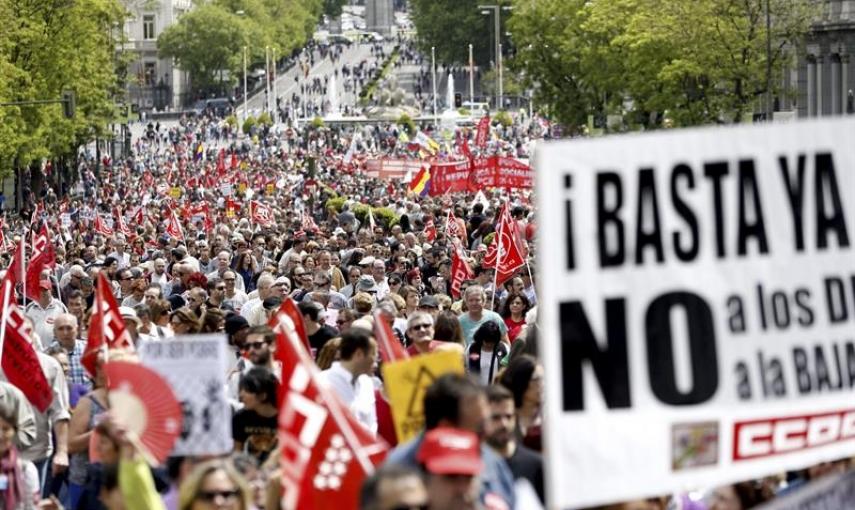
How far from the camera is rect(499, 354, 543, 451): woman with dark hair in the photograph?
11539mm

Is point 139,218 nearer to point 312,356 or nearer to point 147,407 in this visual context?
point 312,356

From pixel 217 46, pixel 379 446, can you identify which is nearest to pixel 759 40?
pixel 379 446

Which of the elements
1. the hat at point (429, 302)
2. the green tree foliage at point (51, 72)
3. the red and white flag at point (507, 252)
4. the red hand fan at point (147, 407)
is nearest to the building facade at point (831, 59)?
the green tree foliage at point (51, 72)

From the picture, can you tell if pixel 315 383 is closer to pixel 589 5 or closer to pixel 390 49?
pixel 589 5

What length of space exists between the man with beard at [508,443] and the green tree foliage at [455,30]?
493ft

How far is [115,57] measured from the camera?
333 feet

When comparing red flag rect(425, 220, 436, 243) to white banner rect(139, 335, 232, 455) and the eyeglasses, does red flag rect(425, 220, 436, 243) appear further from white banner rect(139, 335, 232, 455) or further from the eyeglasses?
the eyeglasses

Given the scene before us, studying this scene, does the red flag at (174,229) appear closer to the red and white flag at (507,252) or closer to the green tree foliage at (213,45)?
the red and white flag at (507,252)

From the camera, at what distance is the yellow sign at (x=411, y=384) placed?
35.2ft

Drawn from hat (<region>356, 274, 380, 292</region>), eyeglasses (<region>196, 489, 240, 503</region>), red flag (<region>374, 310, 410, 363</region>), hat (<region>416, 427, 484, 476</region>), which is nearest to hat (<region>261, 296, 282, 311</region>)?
hat (<region>356, 274, 380, 292</region>)

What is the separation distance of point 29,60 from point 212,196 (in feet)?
41.6

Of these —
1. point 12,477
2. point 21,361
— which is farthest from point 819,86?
point 12,477

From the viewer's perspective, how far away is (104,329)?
13.9 m

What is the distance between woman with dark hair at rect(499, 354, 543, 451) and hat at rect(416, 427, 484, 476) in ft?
9.38
